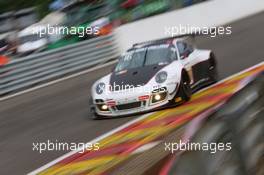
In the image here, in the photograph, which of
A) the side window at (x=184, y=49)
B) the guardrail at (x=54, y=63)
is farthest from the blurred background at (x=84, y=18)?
the side window at (x=184, y=49)

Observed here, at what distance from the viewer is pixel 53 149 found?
9.26 metres

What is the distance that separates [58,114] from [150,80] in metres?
2.61

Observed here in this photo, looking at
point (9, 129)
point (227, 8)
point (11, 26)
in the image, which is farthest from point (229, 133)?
point (11, 26)

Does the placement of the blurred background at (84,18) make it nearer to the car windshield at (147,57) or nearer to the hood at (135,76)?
the car windshield at (147,57)

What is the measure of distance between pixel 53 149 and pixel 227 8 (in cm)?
1728

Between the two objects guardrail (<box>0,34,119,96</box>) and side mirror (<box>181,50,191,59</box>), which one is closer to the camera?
side mirror (<box>181,50,191,59</box>)

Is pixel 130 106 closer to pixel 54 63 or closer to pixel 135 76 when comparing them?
pixel 135 76

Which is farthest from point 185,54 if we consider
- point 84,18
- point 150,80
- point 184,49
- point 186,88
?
point 84,18

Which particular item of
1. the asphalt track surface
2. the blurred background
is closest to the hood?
the asphalt track surface

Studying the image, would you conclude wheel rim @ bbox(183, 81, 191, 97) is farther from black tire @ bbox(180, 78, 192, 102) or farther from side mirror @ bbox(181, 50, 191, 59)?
side mirror @ bbox(181, 50, 191, 59)

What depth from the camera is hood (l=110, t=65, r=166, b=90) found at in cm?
1045

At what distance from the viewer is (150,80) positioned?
10.4 metres

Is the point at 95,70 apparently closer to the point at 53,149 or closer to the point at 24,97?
the point at 24,97

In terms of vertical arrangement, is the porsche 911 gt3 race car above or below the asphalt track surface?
above
